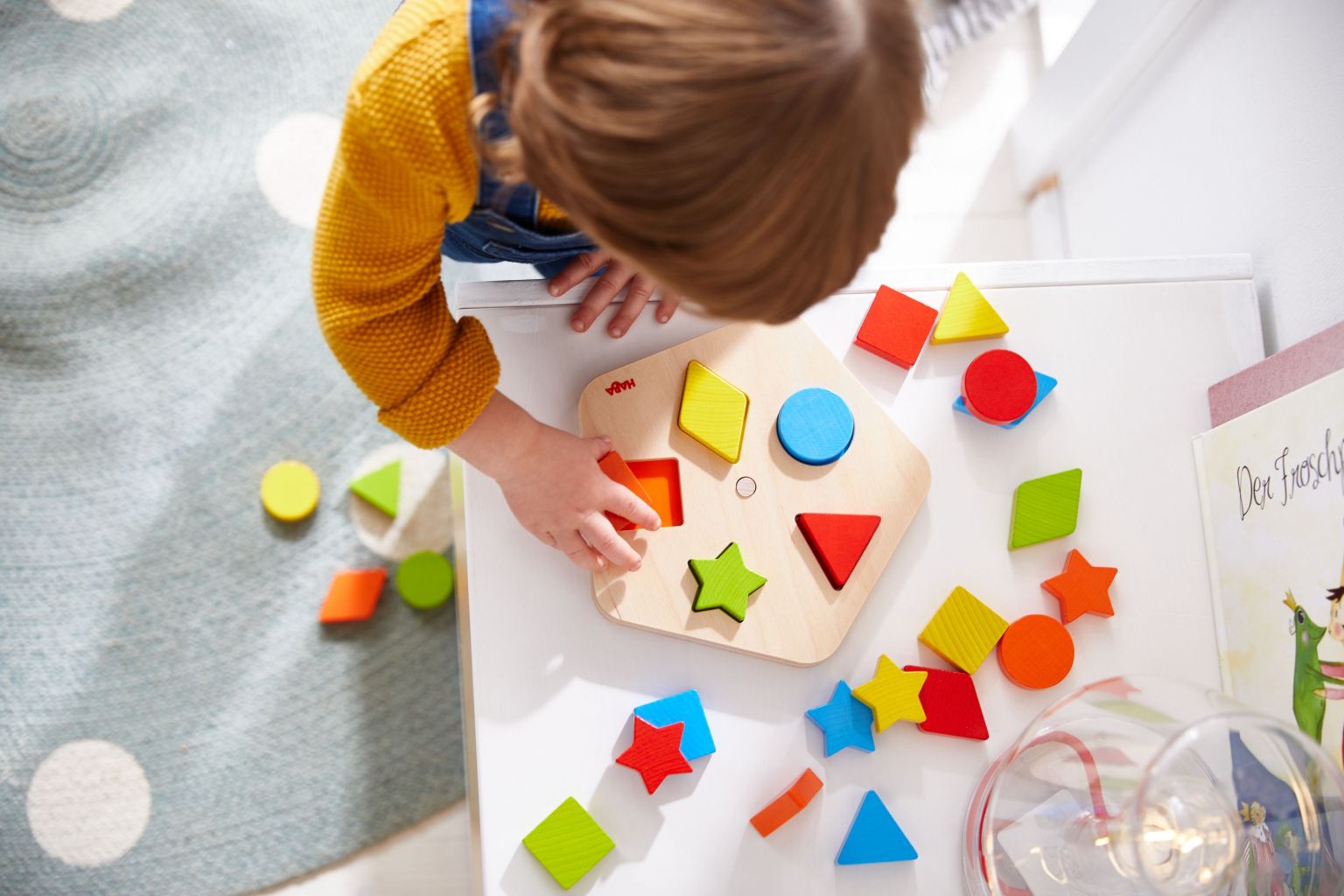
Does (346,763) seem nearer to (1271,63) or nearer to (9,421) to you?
(9,421)

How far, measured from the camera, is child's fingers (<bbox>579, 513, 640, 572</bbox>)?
57 cm

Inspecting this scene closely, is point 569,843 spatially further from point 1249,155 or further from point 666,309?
point 1249,155

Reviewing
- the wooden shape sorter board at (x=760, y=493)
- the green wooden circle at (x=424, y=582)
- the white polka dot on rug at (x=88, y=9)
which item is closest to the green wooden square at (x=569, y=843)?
the wooden shape sorter board at (x=760, y=493)

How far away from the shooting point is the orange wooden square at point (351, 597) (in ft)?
3.11

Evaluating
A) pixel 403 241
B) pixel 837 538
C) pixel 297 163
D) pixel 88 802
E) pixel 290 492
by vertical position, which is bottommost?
pixel 88 802

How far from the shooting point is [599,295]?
616 millimetres

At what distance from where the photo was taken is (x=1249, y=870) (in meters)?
0.51

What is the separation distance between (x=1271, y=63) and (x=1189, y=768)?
18.8 inches

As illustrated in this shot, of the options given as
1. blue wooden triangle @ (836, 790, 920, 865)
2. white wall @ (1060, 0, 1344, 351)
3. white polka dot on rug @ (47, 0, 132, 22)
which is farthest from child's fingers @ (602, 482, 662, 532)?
white polka dot on rug @ (47, 0, 132, 22)

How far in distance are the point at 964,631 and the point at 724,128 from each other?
37 cm

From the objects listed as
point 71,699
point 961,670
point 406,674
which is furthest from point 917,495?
point 71,699

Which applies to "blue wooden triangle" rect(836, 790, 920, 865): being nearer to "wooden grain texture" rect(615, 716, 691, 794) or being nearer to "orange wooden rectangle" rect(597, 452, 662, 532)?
"wooden grain texture" rect(615, 716, 691, 794)

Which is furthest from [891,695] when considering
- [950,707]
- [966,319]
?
[966,319]

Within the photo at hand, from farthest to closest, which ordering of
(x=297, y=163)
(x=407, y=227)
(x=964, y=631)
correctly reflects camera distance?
(x=297, y=163), (x=964, y=631), (x=407, y=227)
